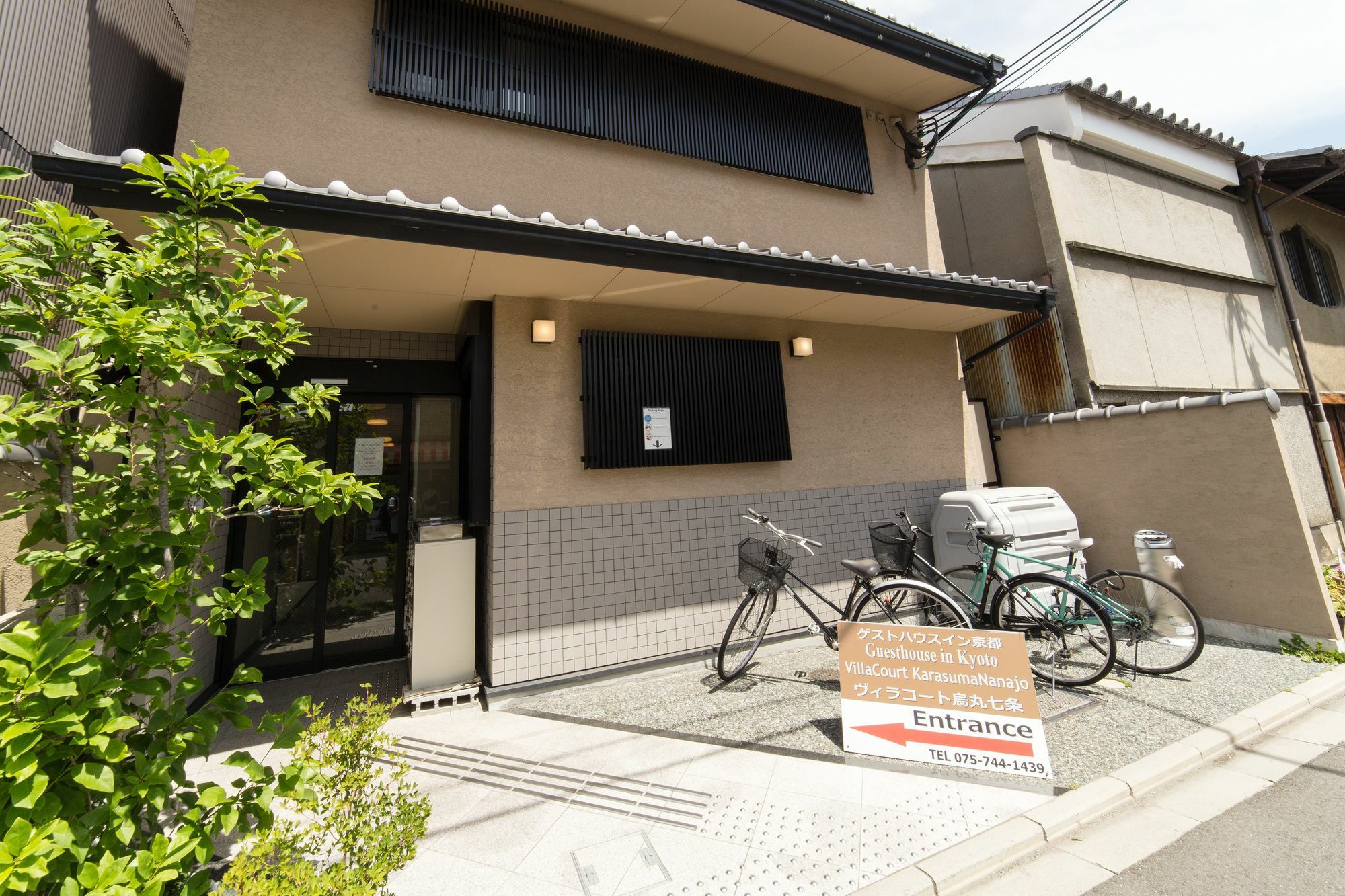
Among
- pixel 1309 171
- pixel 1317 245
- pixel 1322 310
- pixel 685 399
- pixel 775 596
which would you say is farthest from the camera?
pixel 1317 245

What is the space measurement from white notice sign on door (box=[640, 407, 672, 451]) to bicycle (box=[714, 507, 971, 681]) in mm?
995

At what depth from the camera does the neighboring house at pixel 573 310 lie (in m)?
3.83

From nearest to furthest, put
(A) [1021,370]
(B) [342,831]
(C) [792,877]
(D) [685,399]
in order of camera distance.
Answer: (B) [342,831], (C) [792,877], (D) [685,399], (A) [1021,370]

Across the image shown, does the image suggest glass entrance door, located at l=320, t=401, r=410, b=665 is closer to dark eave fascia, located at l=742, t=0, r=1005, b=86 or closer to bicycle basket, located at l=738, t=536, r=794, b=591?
bicycle basket, located at l=738, t=536, r=794, b=591

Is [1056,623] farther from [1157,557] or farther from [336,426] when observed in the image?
[336,426]

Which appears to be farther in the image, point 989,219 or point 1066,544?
point 989,219

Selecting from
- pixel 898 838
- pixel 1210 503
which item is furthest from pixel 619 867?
pixel 1210 503

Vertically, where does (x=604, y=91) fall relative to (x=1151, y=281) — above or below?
above

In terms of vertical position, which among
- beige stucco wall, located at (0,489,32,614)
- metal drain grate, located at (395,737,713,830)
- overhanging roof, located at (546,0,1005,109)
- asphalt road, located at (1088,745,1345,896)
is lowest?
asphalt road, located at (1088,745,1345,896)

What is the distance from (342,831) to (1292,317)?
42.7ft

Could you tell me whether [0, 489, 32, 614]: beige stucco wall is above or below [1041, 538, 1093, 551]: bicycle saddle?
above

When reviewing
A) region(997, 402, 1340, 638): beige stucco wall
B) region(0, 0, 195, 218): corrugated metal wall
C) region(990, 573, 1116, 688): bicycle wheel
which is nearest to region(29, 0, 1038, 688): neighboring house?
region(0, 0, 195, 218): corrugated metal wall

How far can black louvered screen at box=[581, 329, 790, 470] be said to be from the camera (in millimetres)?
4301

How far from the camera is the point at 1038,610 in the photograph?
384 cm
